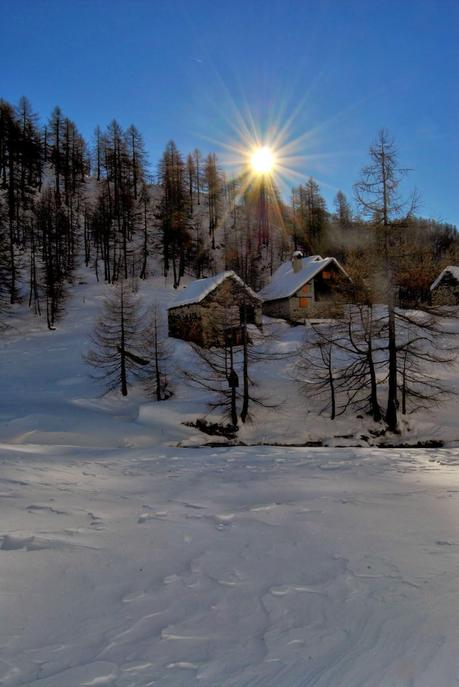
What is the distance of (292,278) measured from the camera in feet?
133

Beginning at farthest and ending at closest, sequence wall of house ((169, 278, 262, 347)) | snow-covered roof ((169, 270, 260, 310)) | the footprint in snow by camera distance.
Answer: snow-covered roof ((169, 270, 260, 310)), wall of house ((169, 278, 262, 347)), the footprint in snow

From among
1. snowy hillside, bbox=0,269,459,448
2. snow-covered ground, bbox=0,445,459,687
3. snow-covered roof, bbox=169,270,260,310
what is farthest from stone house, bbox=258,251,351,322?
snow-covered ground, bbox=0,445,459,687

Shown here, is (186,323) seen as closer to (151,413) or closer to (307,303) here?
(307,303)

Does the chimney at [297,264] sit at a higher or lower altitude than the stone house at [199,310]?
higher

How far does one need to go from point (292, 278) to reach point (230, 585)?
128ft

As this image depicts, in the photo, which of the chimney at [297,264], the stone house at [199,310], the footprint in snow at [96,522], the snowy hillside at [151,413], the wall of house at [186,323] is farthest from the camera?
the chimney at [297,264]

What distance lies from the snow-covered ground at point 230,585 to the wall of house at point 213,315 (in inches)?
509

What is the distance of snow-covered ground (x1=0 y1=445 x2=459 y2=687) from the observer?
2.39m

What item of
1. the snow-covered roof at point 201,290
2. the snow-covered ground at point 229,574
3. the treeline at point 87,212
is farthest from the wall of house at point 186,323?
the snow-covered ground at point 229,574

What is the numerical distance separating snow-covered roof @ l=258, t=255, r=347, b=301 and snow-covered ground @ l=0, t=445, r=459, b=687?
109 feet

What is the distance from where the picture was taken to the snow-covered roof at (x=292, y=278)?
126 feet

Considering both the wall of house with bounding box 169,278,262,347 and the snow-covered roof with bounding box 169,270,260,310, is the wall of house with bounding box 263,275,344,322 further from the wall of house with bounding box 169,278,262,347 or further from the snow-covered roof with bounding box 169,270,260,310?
the snow-covered roof with bounding box 169,270,260,310

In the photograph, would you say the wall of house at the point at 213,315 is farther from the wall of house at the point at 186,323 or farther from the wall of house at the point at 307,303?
the wall of house at the point at 307,303

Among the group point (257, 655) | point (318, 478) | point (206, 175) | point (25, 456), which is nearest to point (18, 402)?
point (25, 456)
